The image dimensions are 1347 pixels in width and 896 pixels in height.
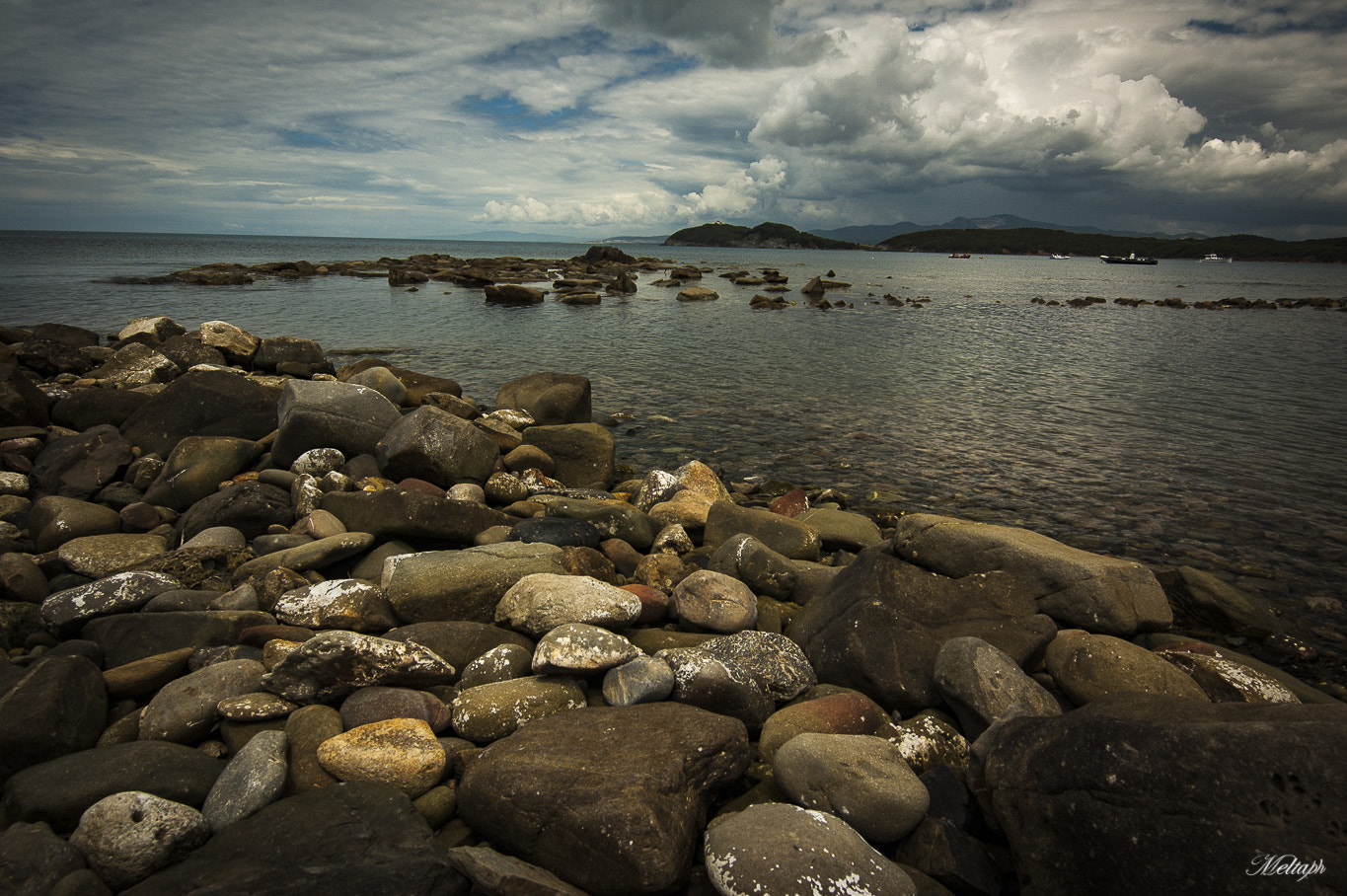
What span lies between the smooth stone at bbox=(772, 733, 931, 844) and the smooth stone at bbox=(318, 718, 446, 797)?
6.94 feet

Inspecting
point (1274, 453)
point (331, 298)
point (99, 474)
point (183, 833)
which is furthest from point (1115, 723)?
point (331, 298)

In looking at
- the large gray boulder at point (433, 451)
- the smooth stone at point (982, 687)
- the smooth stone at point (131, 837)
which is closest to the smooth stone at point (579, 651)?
the smooth stone at point (131, 837)

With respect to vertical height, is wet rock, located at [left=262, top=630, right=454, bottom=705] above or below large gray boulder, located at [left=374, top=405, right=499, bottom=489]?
below

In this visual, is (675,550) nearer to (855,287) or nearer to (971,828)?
(971,828)

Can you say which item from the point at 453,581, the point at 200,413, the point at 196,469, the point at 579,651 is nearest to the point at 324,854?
the point at 579,651

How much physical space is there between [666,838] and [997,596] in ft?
12.4

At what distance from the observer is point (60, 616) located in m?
5.27

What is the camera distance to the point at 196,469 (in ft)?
28.1

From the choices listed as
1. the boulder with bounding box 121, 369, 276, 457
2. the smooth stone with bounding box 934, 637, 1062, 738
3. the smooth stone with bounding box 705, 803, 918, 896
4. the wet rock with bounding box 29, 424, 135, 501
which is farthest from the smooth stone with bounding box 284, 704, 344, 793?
the boulder with bounding box 121, 369, 276, 457

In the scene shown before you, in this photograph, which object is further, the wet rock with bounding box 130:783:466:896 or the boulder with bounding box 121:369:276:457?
the boulder with bounding box 121:369:276:457

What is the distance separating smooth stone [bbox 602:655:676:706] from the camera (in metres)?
4.41

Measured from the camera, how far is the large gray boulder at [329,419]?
9.20 metres

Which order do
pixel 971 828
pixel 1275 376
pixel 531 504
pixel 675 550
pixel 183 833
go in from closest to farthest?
pixel 183 833
pixel 971 828
pixel 675 550
pixel 531 504
pixel 1275 376

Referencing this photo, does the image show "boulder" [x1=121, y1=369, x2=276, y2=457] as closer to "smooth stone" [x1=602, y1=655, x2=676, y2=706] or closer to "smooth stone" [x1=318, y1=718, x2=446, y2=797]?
"smooth stone" [x1=318, y1=718, x2=446, y2=797]
